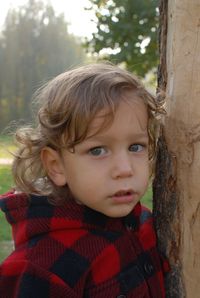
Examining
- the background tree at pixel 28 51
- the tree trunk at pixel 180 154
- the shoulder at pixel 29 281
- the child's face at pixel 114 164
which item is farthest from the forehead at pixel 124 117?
the background tree at pixel 28 51

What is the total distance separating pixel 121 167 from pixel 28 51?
92.0ft

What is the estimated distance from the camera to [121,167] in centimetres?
169

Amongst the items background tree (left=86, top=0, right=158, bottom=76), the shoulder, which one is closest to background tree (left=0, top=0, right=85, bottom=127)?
background tree (left=86, top=0, right=158, bottom=76)

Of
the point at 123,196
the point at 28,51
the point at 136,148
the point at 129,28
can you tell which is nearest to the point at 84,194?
the point at 123,196

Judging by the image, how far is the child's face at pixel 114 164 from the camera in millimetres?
1701

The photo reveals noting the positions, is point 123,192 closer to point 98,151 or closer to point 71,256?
point 98,151

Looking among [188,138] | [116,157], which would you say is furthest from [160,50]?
[116,157]

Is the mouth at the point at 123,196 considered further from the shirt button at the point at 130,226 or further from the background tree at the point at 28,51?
the background tree at the point at 28,51

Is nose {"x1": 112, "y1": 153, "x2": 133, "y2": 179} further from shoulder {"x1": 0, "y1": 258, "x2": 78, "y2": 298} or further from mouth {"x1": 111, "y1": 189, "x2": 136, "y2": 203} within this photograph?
shoulder {"x1": 0, "y1": 258, "x2": 78, "y2": 298}

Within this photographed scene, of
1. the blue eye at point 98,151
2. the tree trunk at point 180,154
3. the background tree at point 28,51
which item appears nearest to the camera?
the blue eye at point 98,151

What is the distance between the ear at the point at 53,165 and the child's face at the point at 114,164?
21 mm

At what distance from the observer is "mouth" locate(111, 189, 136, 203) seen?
5.66 ft

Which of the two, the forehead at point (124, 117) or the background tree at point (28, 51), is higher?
the forehead at point (124, 117)

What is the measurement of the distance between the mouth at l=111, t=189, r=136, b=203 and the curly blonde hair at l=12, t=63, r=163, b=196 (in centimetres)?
21
